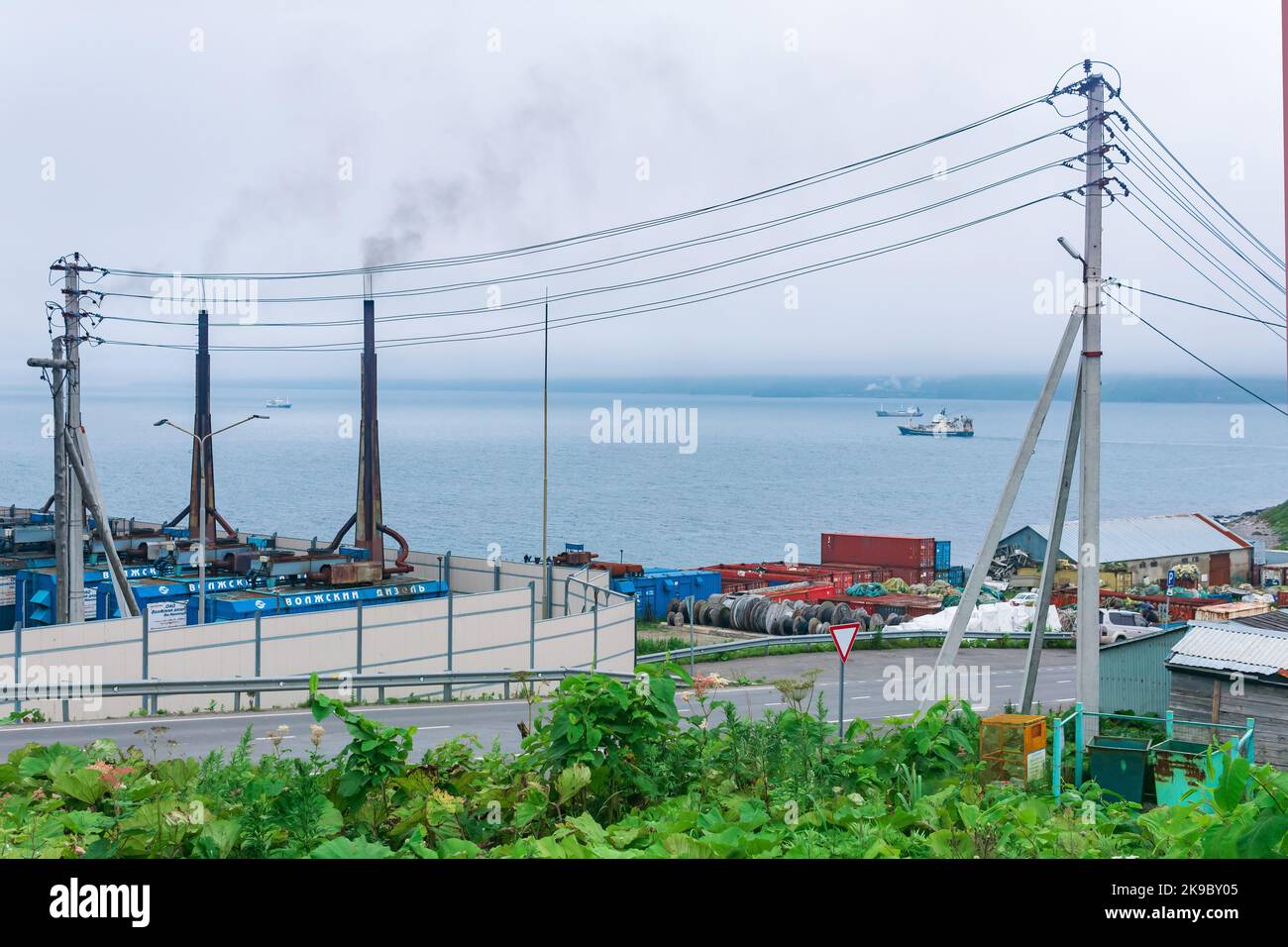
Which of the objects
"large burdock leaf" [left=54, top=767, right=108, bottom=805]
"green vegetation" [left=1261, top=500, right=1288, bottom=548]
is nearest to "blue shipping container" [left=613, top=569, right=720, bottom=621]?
"large burdock leaf" [left=54, top=767, right=108, bottom=805]

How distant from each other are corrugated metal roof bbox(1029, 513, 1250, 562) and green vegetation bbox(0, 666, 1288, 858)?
5140cm

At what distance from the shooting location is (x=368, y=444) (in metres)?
46.5

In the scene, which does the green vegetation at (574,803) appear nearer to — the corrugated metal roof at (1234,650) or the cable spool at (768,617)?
the corrugated metal roof at (1234,650)

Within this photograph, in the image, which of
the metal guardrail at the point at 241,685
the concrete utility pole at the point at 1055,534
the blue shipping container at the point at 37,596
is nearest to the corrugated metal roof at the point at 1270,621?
the concrete utility pole at the point at 1055,534

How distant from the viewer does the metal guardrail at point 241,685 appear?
1939cm

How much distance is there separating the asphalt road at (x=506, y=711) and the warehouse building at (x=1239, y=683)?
244 inches

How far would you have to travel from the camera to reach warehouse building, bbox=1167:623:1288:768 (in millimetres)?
15305

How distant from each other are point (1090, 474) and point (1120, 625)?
27102 mm

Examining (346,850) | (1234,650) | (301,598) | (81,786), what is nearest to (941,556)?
(301,598)

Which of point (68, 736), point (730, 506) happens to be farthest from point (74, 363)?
point (730, 506)

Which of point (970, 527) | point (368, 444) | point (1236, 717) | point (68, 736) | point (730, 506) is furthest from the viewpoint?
point (730, 506)
